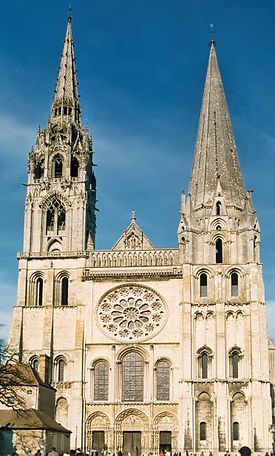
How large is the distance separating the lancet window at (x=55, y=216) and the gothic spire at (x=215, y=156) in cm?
987

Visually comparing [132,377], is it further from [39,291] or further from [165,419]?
[39,291]

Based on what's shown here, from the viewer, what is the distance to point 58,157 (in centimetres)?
5525

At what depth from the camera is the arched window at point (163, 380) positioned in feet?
157

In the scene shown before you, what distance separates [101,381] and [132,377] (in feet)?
6.99

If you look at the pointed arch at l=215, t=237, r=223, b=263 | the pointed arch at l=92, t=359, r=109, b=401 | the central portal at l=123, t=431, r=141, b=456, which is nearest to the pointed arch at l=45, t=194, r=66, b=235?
the pointed arch at l=92, t=359, r=109, b=401

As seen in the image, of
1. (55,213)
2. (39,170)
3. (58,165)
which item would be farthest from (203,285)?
(39,170)

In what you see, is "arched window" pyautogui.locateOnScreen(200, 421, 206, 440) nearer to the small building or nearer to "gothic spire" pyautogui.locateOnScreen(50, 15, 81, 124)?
the small building

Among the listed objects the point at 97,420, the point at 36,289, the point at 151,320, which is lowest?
the point at 97,420

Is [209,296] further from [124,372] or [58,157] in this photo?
[58,157]

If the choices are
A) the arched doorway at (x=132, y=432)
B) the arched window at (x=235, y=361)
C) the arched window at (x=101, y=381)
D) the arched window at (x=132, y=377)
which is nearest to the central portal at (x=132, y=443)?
the arched doorway at (x=132, y=432)

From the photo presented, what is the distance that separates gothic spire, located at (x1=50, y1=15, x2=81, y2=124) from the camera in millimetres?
57312

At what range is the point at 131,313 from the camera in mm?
50031

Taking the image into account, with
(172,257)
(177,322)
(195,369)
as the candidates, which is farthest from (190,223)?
(195,369)

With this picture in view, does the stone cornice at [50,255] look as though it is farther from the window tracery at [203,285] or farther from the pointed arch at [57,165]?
the window tracery at [203,285]
